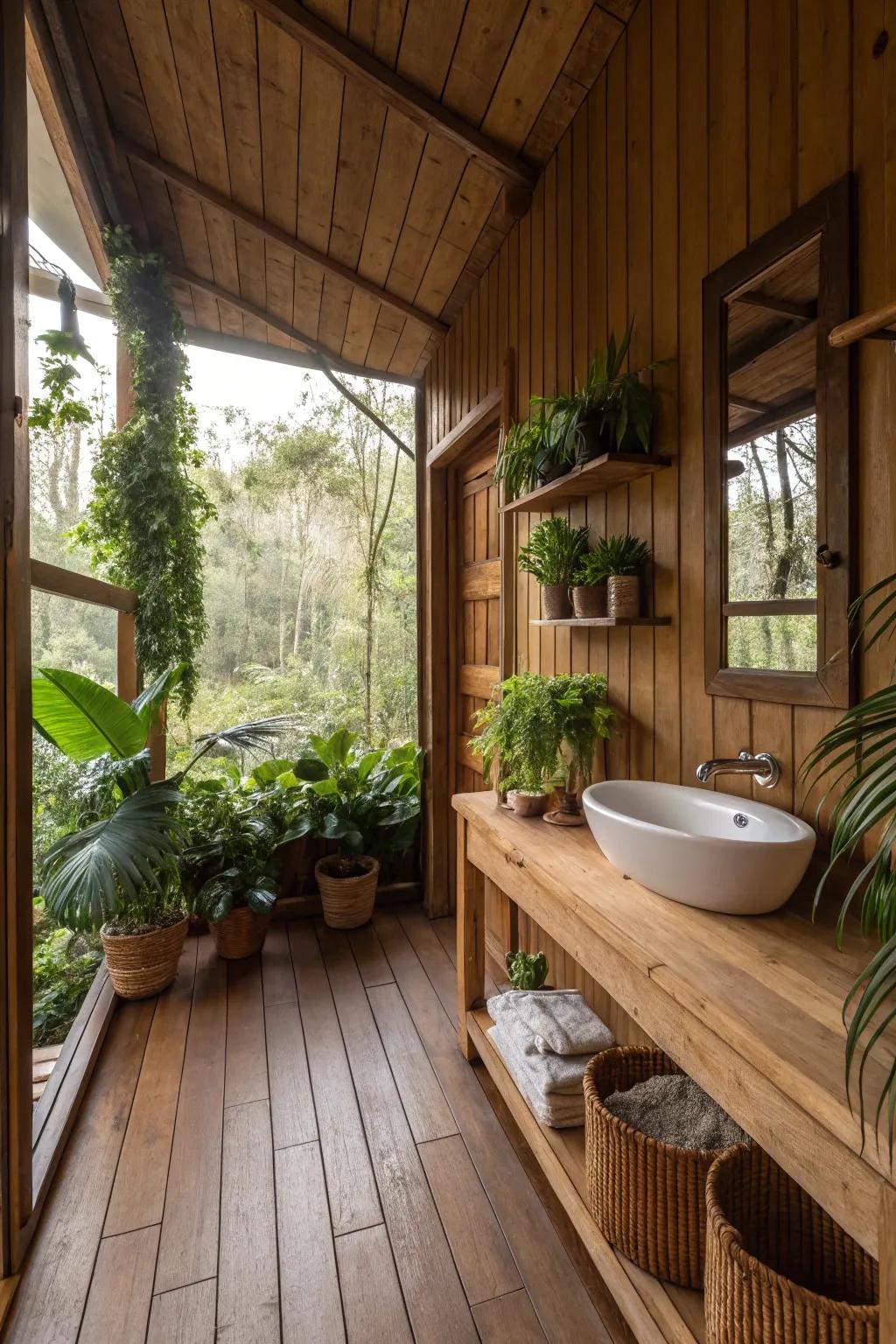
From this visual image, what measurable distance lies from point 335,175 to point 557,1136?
2.93 meters

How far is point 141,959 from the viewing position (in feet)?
7.63

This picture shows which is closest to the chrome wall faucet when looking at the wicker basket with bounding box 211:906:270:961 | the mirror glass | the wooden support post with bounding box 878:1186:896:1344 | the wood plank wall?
the wood plank wall

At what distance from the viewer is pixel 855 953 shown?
941 millimetres

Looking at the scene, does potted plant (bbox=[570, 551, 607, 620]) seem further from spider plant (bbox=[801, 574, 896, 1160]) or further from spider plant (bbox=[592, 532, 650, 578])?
spider plant (bbox=[801, 574, 896, 1160])

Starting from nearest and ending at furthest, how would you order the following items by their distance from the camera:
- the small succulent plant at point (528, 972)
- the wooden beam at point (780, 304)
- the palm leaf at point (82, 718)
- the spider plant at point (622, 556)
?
the wooden beam at point (780, 304), the spider plant at point (622, 556), the small succulent plant at point (528, 972), the palm leaf at point (82, 718)

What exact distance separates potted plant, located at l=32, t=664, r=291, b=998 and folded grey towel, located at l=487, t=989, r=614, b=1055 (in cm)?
108

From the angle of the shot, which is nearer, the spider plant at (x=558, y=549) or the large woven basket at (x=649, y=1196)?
the large woven basket at (x=649, y=1196)

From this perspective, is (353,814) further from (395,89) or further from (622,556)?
(395,89)

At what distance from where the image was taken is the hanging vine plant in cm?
260

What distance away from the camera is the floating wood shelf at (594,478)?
143 cm

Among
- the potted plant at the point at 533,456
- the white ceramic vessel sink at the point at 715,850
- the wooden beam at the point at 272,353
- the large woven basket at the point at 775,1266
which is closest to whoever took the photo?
the large woven basket at the point at 775,1266

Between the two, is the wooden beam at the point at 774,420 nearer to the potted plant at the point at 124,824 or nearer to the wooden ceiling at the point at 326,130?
the wooden ceiling at the point at 326,130

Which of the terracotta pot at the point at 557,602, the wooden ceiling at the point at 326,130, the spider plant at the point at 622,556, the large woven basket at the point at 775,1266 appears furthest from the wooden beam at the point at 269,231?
the large woven basket at the point at 775,1266

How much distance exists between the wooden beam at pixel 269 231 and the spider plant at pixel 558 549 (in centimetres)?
156
